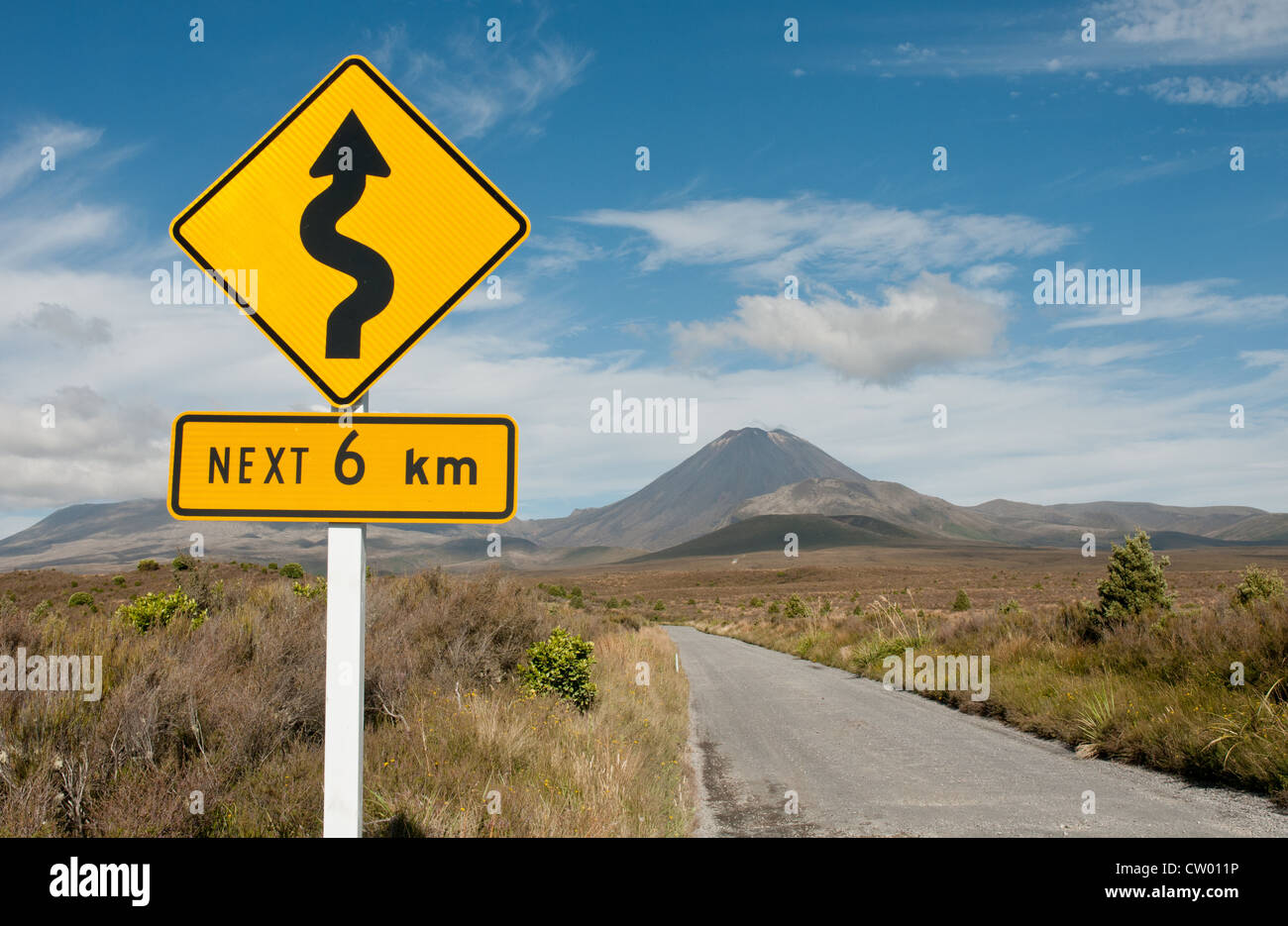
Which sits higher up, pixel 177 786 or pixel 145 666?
pixel 145 666

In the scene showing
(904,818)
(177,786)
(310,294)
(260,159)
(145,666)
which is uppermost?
(260,159)

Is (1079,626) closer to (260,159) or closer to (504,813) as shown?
(504,813)

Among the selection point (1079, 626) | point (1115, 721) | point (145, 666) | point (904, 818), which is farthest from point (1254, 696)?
point (145, 666)

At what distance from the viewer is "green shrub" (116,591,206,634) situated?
1030cm

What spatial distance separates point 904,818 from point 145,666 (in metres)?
6.35

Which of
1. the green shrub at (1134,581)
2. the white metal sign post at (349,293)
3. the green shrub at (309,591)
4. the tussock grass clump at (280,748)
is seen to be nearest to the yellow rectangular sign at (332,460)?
the white metal sign post at (349,293)

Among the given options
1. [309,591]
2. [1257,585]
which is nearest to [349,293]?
[309,591]

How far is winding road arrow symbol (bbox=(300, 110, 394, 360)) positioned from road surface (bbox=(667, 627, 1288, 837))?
190 inches

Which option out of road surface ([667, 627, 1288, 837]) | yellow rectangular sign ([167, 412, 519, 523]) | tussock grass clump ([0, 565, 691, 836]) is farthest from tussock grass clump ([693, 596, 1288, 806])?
yellow rectangular sign ([167, 412, 519, 523])

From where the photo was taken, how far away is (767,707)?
12.4 metres

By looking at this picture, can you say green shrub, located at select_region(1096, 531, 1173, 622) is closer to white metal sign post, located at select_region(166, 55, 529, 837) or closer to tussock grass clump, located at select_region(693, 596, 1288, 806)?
tussock grass clump, located at select_region(693, 596, 1288, 806)

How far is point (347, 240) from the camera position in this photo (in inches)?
104

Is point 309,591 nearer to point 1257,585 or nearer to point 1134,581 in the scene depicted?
point 1134,581

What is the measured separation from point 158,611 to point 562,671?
20.2ft
